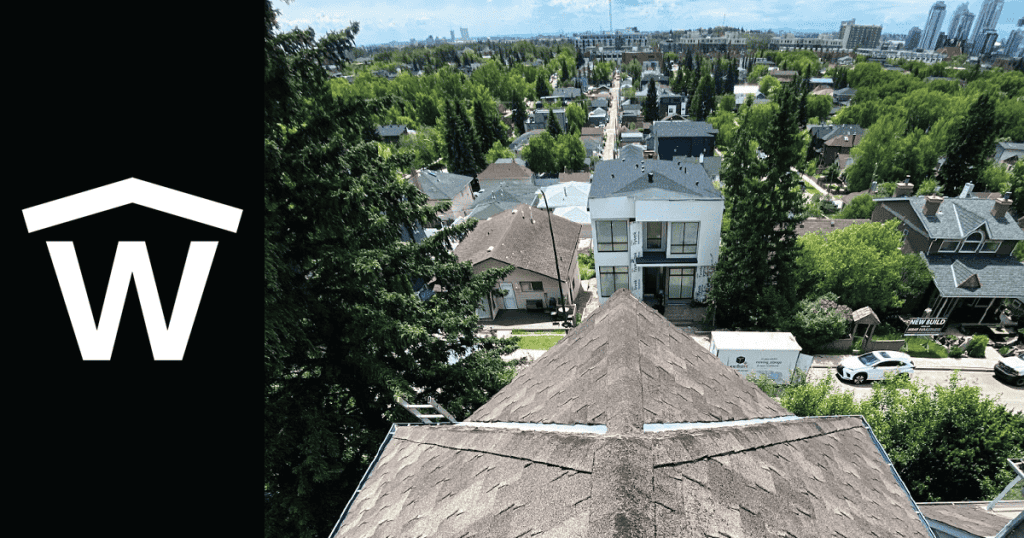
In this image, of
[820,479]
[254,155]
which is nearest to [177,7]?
[254,155]

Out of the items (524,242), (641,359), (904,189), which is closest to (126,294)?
(641,359)

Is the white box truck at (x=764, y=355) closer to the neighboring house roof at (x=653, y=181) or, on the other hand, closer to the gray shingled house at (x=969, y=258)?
the neighboring house roof at (x=653, y=181)

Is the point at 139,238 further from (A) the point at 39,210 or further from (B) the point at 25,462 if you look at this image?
(B) the point at 25,462

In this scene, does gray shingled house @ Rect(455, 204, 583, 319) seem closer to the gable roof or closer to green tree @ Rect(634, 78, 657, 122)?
→ the gable roof

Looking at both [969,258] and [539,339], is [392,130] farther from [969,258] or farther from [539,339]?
[969,258]

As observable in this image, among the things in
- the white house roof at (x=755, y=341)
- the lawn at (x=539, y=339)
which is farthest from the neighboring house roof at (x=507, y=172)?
the white house roof at (x=755, y=341)

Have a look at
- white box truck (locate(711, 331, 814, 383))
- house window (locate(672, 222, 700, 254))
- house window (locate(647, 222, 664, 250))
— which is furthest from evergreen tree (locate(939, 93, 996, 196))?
white box truck (locate(711, 331, 814, 383))
